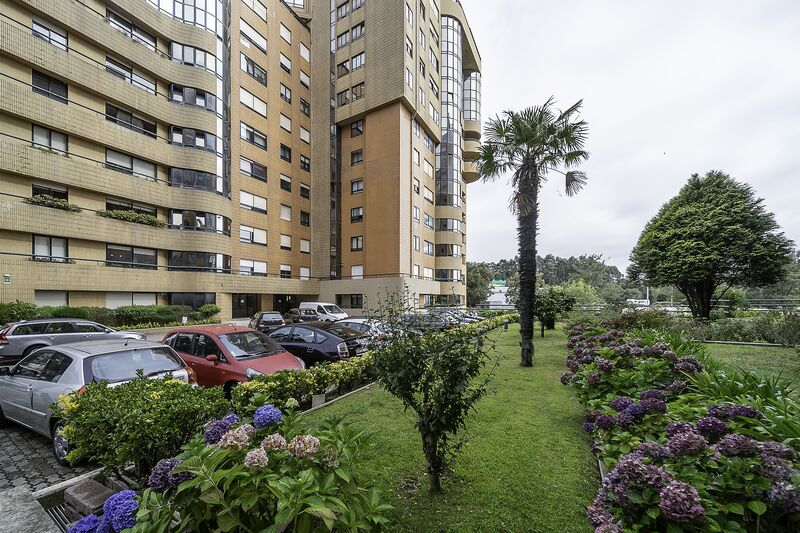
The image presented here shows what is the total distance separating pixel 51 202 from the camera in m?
17.6

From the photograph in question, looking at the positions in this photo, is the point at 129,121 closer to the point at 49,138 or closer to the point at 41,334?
the point at 49,138

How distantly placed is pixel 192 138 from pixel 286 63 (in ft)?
45.3

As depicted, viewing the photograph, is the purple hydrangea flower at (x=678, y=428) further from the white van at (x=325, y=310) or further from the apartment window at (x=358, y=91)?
the apartment window at (x=358, y=91)

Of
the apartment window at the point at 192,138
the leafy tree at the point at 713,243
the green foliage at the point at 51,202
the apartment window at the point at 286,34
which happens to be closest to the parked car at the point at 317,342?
the green foliage at the point at 51,202

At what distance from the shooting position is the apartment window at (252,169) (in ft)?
88.5

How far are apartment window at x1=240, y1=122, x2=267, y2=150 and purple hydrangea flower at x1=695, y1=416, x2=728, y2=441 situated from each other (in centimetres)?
3091

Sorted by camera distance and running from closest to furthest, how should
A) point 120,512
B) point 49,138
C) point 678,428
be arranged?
1. point 120,512
2. point 678,428
3. point 49,138

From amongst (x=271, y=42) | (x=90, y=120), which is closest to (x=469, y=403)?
(x=90, y=120)

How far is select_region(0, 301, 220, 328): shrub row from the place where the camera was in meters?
14.8

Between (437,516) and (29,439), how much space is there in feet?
22.5

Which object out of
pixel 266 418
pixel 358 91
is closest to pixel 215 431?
pixel 266 418

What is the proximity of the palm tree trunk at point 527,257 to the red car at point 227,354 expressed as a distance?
23.9 ft

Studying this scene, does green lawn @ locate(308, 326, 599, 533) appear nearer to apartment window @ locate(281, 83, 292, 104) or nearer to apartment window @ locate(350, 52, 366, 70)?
apartment window @ locate(281, 83, 292, 104)

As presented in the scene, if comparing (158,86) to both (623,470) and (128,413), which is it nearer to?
(128,413)
